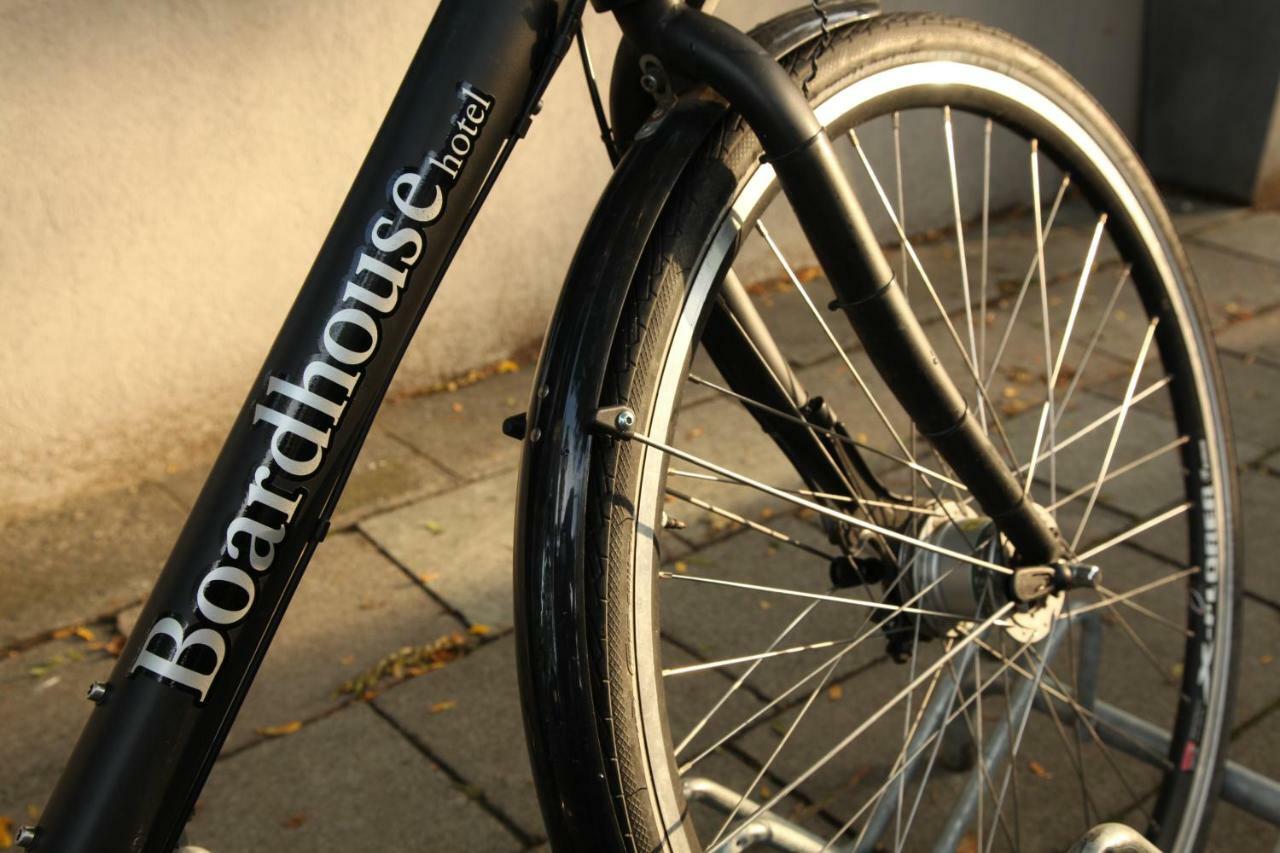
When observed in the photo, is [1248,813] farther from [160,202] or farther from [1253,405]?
[160,202]

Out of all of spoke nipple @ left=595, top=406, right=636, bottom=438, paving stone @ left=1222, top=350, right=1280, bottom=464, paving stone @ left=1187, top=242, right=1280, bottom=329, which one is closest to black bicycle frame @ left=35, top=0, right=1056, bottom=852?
spoke nipple @ left=595, top=406, right=636, bottom=438

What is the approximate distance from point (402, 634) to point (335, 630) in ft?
0.43

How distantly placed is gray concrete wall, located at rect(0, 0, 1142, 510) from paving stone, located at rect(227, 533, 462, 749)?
2.17ft

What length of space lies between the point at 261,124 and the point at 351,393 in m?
2.32

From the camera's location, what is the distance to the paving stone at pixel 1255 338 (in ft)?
13.5

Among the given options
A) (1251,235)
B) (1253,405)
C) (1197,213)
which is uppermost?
(1197,213)

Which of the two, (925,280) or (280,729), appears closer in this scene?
(925,280)

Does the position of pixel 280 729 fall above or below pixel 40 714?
below

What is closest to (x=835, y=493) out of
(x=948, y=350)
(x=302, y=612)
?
(x=302, y=612)

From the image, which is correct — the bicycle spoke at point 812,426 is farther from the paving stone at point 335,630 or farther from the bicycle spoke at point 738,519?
the paving stone at point 335,630

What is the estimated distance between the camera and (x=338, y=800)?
2.25 m

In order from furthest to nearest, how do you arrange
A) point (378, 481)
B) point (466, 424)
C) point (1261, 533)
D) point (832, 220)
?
1. point (466, 424)
2. point (378, 481)
3. point (1261, 533)
4. point (832, 220)

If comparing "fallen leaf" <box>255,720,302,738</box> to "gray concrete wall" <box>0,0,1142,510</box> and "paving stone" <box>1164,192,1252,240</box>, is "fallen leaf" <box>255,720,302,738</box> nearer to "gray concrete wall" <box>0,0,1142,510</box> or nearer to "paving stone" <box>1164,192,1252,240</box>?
"gray concrete wall" <box>0,0,1142,510</box>

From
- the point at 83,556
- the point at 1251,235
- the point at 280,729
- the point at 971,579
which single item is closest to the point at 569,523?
the point at 971,579
